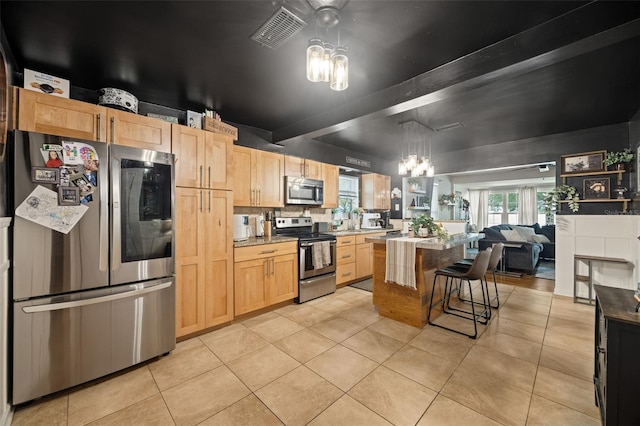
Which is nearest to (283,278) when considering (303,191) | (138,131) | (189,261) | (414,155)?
(189,261)

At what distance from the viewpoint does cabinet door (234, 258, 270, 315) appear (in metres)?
2.98

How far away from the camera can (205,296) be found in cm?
271

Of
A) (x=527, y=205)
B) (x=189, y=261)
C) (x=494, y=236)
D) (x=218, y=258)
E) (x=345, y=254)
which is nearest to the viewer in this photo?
(x=189, y=261)

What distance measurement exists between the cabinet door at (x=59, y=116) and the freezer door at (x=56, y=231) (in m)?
0.27

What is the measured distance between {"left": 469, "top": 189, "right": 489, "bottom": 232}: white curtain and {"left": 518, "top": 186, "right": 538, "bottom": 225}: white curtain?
1.05 m

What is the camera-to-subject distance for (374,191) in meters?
5.76

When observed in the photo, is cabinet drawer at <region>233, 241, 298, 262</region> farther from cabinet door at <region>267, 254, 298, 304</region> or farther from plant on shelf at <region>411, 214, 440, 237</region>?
plant on shelf at <region>411, 214, 440, 237</region>

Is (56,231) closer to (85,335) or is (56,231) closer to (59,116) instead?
(85,335)

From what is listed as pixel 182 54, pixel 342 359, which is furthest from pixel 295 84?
pixel 342 359

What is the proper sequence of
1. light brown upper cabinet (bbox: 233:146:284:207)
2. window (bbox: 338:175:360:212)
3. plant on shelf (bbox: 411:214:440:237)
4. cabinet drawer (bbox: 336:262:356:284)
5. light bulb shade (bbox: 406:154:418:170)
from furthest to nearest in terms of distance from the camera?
window (bbox: 338:175:360:212) < cabinet drawer (bbox: 336:262:356:284) < light bulb shade (bbox: 406:154:418:170) < light brown upper cabinet (bbox: 233:146:284:207) < plant on shelf (bbox: 411:214:440:237)

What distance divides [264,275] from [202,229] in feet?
3.20

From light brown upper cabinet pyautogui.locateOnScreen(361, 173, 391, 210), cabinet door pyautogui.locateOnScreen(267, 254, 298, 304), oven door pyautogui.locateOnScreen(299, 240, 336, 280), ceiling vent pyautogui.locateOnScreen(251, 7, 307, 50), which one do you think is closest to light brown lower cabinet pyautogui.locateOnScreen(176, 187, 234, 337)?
cabinet door pyautogui.locateOnScreen(267, 254, 298, 304)

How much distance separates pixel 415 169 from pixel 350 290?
2.19 meters

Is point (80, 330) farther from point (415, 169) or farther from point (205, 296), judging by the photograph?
point (415, 169)
